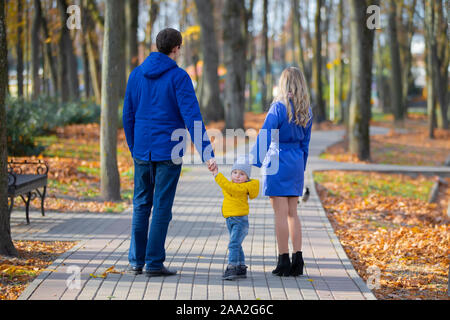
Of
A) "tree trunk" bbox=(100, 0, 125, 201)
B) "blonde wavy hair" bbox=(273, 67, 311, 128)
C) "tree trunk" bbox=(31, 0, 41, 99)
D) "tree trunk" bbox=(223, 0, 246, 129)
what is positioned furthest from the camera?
"tree trunk" bbox=(31, 0, 41, 99)

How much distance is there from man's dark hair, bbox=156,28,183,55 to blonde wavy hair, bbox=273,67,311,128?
99 cm

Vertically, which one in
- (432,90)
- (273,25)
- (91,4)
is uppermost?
(273,25)

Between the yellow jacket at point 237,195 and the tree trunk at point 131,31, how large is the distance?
18191mm

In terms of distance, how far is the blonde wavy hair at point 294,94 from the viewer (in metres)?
5.72

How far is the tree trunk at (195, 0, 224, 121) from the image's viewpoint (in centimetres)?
2691

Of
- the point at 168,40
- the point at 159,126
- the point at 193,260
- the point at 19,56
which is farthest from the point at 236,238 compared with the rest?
the point at 19,56

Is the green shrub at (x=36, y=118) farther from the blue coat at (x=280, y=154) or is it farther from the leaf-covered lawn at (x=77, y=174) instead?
the blue coat at (x=280, y=154)

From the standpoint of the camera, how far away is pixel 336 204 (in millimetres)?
11266

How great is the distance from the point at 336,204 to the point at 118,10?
489 centimetres

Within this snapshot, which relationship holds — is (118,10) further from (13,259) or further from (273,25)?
(273,25)

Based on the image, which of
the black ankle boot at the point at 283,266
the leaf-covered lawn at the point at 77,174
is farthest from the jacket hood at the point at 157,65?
the leaf-covered lawn at the point at 77,174

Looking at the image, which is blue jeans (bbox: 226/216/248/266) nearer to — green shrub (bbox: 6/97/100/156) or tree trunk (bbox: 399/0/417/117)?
green shrub (bbox: 6/97/100/156)

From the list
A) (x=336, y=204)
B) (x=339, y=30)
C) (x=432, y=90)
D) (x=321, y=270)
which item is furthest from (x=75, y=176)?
(x=339, y=30)

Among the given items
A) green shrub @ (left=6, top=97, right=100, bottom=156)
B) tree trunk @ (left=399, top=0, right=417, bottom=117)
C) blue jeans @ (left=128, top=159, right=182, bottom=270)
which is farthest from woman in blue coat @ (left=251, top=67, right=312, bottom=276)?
tree trunk @ (left=399, top=0, right=417, bottom=117)
